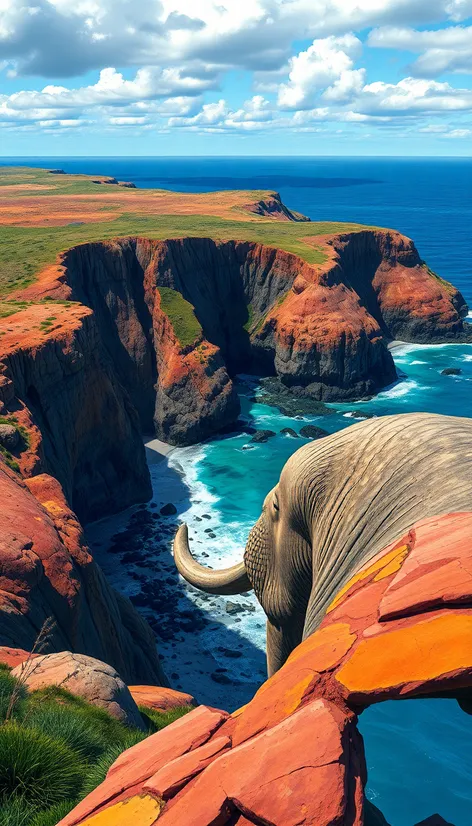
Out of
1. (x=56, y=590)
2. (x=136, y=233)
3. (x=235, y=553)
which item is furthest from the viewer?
(x=136, y=233)

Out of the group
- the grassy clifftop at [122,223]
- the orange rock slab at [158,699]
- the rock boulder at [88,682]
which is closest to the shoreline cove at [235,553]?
the orange rock slab at [158,699]

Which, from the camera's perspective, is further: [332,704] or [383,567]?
[383,567]

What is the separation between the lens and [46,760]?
20.1ft

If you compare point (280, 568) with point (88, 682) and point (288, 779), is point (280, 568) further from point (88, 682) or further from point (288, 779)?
point (88, 682)

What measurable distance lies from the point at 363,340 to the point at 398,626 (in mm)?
56231

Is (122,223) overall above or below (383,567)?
above

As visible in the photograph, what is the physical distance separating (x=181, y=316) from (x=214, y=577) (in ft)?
160

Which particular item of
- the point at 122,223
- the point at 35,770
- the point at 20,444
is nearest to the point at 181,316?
the point at 122,223

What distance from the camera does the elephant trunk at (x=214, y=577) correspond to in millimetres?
7076

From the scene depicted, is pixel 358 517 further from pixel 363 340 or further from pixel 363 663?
pixel 363 340

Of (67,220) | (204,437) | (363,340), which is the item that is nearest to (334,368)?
(363,340)

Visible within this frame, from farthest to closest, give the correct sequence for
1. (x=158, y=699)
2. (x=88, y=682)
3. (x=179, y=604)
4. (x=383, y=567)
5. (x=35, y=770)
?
(x=179, y=604) < (x=158, y=699) < (x=88, y=682) < (x=35, y=770) < (x=383, y=567)

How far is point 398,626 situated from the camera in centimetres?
359

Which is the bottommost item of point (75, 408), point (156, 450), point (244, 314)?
point (156, 450)
